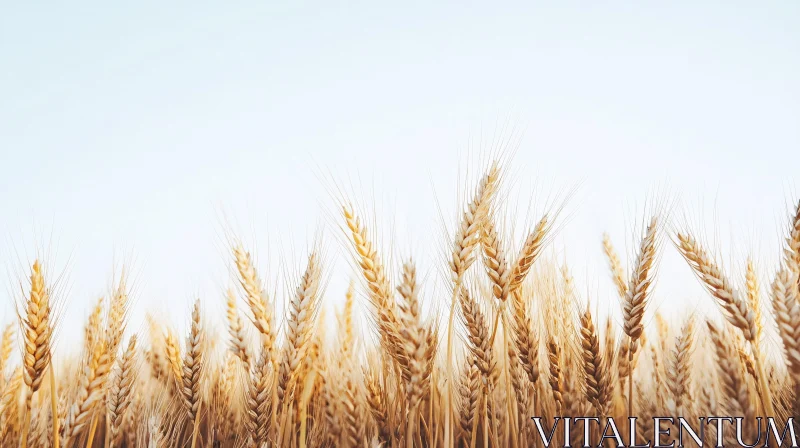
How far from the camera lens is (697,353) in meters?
3.41

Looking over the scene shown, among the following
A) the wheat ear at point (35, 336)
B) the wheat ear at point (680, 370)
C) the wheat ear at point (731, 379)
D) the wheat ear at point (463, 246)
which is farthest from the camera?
the wheat ear at point (680, 370)

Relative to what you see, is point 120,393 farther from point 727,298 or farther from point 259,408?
point 727,298

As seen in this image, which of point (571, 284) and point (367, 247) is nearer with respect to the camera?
point (367, 247)

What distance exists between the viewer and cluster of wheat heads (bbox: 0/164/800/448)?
2.05 meters

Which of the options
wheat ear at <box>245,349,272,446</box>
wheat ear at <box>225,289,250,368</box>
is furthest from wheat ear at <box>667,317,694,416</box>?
wheat ear at <box>225,289,250,368</box>

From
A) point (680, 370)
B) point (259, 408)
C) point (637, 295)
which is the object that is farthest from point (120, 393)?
point (680, 370)

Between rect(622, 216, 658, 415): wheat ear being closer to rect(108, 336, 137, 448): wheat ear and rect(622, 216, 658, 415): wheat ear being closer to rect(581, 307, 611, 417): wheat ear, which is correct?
rect(581, 307, 611, 417): wheat ear

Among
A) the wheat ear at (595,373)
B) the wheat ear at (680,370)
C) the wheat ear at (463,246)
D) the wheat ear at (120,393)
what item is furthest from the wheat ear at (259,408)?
the wheat ear at (680,370)

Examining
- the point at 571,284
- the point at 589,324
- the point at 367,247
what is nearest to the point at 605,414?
the point at 589,324

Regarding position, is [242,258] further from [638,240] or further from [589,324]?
→ [638,240]

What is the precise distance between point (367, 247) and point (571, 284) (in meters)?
1.27

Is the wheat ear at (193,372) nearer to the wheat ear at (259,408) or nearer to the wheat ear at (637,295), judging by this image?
the wheat ear at (259,408)

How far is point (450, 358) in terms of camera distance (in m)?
2.19

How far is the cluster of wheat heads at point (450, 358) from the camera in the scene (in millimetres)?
2051
